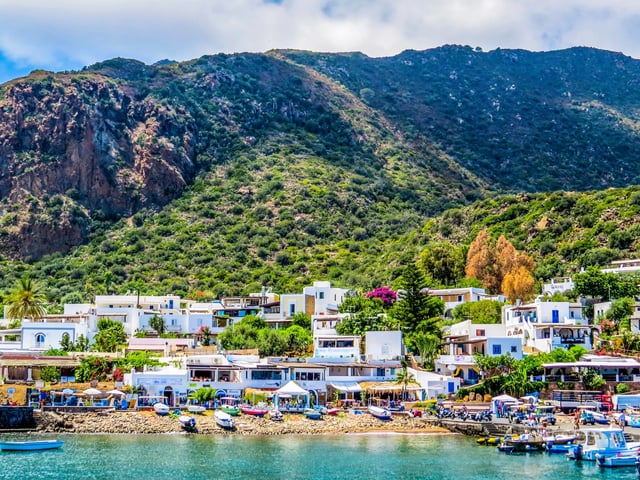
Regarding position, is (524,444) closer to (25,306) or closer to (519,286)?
(519,286)

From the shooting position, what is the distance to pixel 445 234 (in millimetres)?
122375

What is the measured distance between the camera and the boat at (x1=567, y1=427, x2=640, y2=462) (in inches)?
2098

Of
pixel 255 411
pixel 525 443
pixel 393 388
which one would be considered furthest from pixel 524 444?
pixel 255 411

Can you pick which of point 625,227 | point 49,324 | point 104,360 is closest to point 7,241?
point 49,324

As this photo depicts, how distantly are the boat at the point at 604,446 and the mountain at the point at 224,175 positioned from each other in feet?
183

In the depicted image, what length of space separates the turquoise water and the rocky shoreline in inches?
76.9

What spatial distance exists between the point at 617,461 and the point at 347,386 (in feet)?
77.8

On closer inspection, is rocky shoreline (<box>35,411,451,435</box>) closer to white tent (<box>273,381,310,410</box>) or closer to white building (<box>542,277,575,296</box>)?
white tent (<box>273,381,310,410</box>)

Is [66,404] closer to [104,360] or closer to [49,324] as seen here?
[104,360]

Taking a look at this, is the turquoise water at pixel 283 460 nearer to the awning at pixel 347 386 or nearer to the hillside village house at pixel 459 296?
the awning at pixel 347 386

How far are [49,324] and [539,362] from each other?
128ft

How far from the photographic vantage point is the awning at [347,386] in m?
70.8

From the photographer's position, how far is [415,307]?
273ft

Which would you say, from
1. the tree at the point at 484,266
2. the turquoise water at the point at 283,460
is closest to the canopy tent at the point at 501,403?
the turquoise water at the point at 283,460
